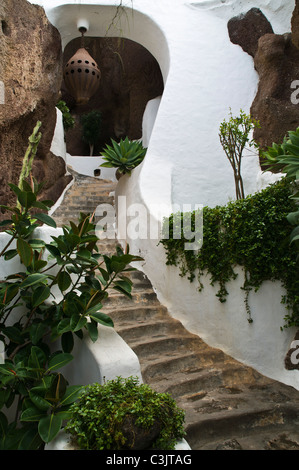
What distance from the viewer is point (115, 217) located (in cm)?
668

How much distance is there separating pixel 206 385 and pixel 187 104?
14.8ft

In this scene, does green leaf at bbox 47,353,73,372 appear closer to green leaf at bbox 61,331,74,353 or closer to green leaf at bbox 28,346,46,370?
green leaf at bbox 28,346,46,370

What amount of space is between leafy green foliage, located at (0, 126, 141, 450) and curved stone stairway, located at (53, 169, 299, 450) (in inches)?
39.0

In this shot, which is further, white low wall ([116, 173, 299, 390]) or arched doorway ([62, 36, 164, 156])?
arched doorway ([62, 36, 164, 156])

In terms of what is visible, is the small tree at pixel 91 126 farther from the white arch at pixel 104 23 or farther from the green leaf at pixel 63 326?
the green leaf at pixel 63 326

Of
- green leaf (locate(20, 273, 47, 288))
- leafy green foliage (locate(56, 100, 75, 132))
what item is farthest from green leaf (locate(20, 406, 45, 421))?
leafy green foliage (locate(56, 100, 75, 132))

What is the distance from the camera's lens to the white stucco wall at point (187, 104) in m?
4.49

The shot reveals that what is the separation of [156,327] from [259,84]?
4.57m

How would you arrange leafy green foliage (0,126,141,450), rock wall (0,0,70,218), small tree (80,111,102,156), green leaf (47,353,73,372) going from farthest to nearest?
1. small tree (80,111,102,156)
2. rock wall (0,0,70,218)
3. green leaf (47,353,73,372)
4. leafy green foliage (0,126,141,450)

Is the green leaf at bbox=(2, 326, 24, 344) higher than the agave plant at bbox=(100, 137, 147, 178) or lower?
lower

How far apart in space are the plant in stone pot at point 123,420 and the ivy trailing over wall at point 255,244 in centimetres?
176

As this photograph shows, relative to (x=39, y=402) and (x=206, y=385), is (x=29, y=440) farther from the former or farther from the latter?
(x=206, y=385)

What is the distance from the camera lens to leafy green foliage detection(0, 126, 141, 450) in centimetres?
202
